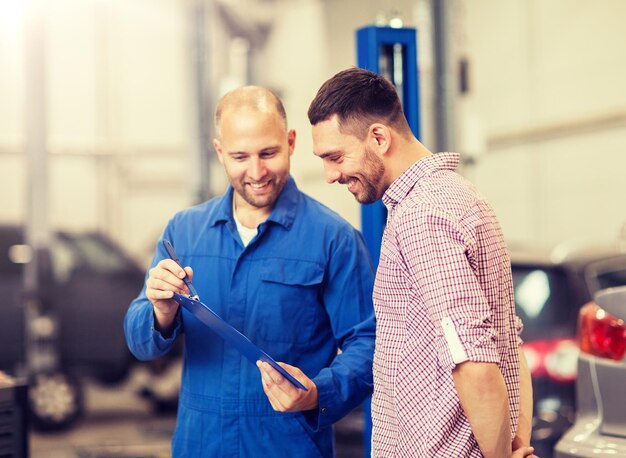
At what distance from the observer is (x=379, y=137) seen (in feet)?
6.84

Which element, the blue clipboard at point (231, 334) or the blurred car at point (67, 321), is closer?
the blue clipboard at point (231, 334)

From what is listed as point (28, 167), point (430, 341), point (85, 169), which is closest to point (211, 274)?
point (430, 341)

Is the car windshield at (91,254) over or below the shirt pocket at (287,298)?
below

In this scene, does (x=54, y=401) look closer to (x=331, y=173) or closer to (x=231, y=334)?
(x=231, y=334)

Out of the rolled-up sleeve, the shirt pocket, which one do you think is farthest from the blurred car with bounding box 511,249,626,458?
the rolled-up sleeve

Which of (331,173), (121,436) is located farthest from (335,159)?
(121,436)

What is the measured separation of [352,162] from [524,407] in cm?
70

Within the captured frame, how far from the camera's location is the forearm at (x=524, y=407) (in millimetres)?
2125

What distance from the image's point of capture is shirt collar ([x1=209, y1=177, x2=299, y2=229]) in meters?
2.57

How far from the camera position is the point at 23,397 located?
8.75 ft

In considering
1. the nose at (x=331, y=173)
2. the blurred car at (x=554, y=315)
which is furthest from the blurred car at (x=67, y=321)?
the nose at (x=331, y=173)

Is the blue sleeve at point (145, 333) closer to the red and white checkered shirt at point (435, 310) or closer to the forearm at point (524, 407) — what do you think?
the red and white checkered shirt at point (435, 310)

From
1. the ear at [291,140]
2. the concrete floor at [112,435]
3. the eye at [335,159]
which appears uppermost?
the ear at [291,140]

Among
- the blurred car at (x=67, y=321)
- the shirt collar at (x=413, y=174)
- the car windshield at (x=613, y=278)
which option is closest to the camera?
the shirt collar at (x=413, y=174)
